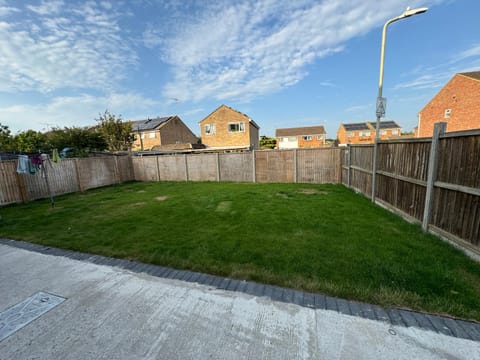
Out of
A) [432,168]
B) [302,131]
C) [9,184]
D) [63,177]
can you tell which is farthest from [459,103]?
[9,184]

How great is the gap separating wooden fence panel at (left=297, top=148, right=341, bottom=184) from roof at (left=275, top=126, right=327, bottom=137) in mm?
40124


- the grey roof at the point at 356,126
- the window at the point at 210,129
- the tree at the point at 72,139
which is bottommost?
the tree at the point at 72,139

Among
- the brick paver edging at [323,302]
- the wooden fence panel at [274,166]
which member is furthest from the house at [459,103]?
the brick paver edging at [323,302]

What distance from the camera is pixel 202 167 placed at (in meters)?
12.8

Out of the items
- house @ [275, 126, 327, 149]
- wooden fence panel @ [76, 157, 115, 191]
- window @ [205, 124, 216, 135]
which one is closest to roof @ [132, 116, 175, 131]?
window @ [205, 124, 216, 135]

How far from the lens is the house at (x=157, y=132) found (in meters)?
28.0

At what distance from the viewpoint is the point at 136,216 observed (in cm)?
583

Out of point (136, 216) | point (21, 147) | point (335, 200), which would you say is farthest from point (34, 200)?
point (21, 147)

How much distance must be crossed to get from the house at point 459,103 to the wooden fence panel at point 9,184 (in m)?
28.2

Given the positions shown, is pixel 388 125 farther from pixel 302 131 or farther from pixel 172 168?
pixel 172 168

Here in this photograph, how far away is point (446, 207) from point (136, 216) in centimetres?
681

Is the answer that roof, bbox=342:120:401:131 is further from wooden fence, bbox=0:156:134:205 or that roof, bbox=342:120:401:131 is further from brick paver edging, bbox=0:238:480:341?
brick paver edging, bbox=0:238:480:341

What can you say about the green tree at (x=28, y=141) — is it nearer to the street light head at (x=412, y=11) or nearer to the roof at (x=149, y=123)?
the roof at (x=149, y=123)

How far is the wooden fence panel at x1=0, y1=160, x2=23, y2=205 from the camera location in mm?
8227
